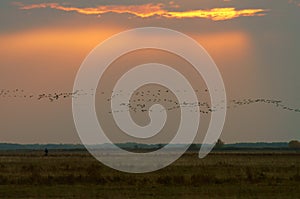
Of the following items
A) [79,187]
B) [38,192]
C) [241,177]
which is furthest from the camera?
[241,177]

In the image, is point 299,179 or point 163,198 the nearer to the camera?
point 163,198

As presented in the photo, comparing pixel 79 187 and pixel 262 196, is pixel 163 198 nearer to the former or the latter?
pixel 262 196

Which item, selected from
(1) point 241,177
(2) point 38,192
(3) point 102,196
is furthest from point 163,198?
(1) point 241,177

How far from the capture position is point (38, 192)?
35.3 meters

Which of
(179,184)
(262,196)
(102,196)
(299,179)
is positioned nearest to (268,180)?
(299,179)

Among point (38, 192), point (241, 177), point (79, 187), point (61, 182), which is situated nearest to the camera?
point (38, 192)

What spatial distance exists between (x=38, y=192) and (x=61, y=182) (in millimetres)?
6013

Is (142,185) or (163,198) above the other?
(163,198)

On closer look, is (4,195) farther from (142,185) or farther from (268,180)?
(268,180)

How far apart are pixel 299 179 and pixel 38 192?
1490 cm

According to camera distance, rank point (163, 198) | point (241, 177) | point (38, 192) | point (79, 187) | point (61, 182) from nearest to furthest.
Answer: point (163, 198) → point (38, 192) → point (79, 187) → point (61, 182) → point (241, 177)

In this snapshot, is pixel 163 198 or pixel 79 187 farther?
pixel 79 187

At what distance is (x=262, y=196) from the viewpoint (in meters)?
32.8

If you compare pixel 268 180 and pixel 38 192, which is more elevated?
pixel 38 192
